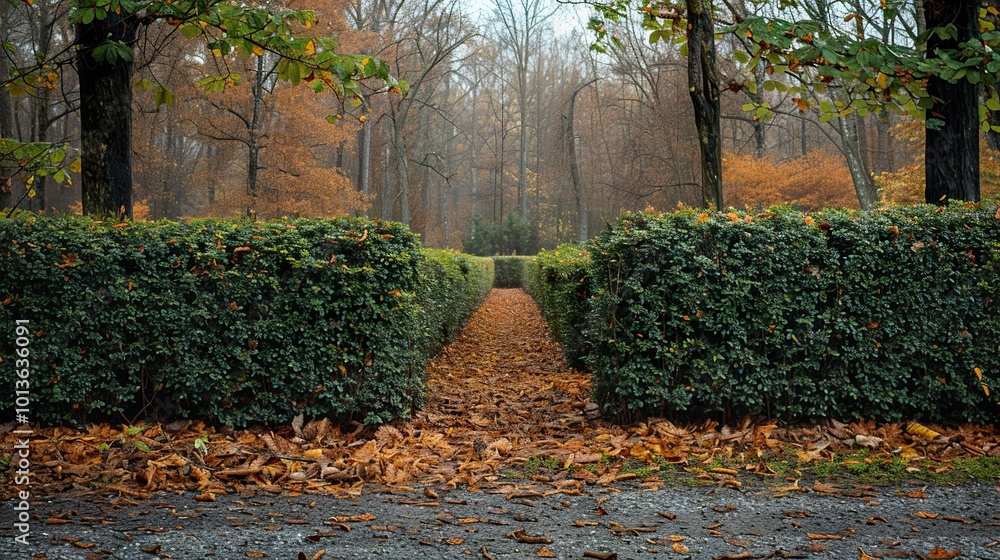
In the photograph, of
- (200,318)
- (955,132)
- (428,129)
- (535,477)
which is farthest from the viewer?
(428,129)

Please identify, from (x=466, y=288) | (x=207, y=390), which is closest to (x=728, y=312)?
(x=207, y=390)

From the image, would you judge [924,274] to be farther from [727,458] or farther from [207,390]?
[207,390]

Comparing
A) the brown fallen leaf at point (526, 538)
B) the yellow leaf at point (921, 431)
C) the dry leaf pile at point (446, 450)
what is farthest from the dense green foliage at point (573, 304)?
the brown fallen leaf at point (526, 538)

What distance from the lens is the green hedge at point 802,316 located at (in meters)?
5.40

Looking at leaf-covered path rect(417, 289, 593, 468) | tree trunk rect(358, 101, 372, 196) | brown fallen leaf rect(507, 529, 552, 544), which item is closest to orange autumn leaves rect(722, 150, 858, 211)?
tree trunk rect(358, 101, 372, 196)

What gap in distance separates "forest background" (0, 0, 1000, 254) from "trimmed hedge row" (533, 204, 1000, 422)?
676 cm

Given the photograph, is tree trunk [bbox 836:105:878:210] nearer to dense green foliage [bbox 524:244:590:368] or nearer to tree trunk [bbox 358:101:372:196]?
dense green foliage [bbox 524:244:590:368]

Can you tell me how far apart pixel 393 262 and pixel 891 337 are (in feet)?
13.5

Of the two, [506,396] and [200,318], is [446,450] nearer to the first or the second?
[200,318]

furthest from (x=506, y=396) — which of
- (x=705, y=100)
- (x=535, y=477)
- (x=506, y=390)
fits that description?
(x=705, y=100)

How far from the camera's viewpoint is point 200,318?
529 centimetres

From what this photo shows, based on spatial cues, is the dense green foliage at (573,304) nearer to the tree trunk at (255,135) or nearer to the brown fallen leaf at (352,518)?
the brown fallen leaf at (352,518)

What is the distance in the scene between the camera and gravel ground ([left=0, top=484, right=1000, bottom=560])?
3.21 metres

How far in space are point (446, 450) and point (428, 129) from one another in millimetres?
32382
